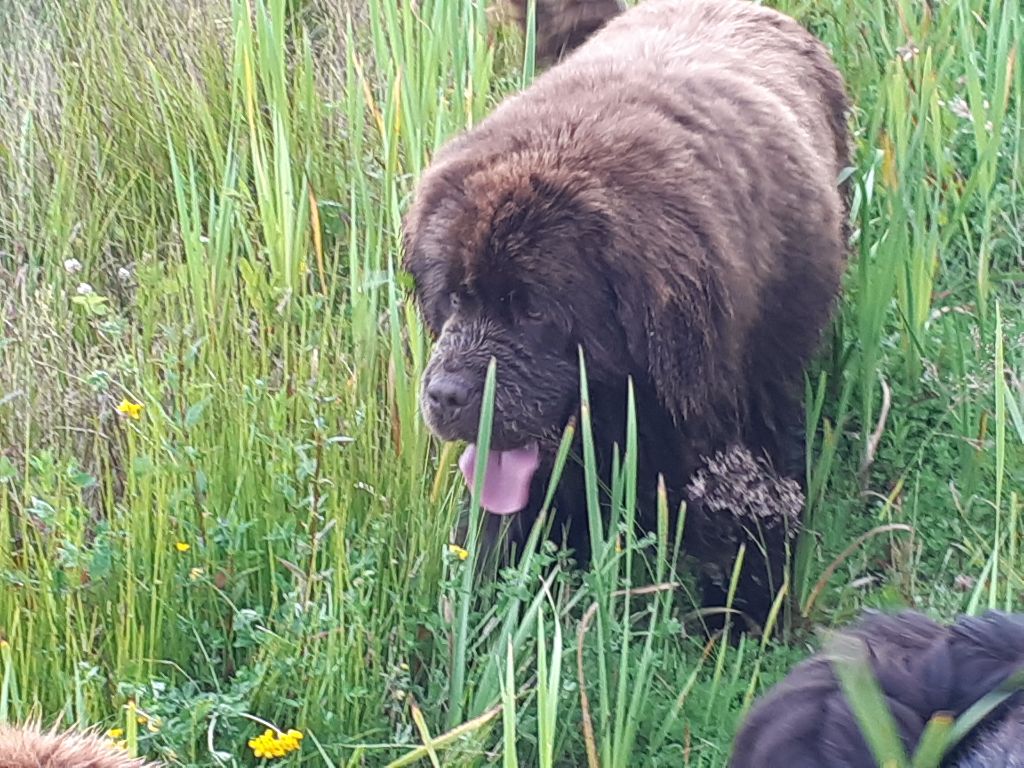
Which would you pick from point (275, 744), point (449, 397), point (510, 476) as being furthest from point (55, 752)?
point (510, 476)

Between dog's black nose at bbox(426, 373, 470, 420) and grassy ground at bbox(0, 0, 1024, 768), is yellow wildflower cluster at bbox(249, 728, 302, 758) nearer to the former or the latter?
grassy ground at bbox(0, 0, 1024, 768)

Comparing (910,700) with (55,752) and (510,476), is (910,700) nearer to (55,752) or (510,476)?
(55,752)

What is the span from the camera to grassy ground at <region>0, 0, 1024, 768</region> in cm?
209

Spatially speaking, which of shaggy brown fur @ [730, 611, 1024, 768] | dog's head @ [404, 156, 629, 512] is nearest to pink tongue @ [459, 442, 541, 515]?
dog's head @ [404, 156, 629, 512]

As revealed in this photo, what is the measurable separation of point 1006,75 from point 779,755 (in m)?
2.41

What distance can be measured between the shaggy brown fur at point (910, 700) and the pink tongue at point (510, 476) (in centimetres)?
116

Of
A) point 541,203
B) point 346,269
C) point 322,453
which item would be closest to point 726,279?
point 541,203

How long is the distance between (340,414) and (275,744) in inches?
31.9

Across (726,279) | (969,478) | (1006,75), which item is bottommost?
(969,478)

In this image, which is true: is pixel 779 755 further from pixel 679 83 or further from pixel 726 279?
pixel 679 83

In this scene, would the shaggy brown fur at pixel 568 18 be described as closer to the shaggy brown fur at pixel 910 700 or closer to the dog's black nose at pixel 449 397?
the dog's black nose at pixel 449 397

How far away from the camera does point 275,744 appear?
1.93 metres

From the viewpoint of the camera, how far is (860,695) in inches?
43.9

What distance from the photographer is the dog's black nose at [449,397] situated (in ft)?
8.17
